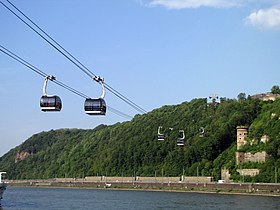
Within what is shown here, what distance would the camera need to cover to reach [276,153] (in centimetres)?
12188

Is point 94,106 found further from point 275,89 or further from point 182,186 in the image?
point 275,89

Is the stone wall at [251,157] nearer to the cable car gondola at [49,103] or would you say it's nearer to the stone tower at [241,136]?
the stone tower at [241,136]

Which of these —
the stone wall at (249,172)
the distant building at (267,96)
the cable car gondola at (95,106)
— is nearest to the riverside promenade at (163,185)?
the stone wall at (249,172)

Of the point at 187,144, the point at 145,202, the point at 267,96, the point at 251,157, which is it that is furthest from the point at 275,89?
the point at 145,202

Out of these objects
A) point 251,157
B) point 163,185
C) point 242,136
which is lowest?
point 163,185

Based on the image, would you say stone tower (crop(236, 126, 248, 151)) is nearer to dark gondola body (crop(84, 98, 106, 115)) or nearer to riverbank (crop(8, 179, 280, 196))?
riverbank (crop(8, 179, 280, 196))

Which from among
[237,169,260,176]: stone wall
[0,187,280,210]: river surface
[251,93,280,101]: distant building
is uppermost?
[251,93,280,101]: distant building

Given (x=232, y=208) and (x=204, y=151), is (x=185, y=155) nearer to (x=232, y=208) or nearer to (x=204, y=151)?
(x=204, y=151)

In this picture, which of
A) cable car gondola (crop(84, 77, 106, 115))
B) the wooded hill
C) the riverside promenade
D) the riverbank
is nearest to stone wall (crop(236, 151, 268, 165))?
the wooded hill

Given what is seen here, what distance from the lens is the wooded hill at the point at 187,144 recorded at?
439ft

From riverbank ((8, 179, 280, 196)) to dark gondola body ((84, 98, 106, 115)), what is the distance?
8096 centimetres

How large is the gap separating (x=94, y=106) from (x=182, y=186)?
4177 inches

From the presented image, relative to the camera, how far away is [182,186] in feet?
440

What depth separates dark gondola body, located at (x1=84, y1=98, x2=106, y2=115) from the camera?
29.9 meters
